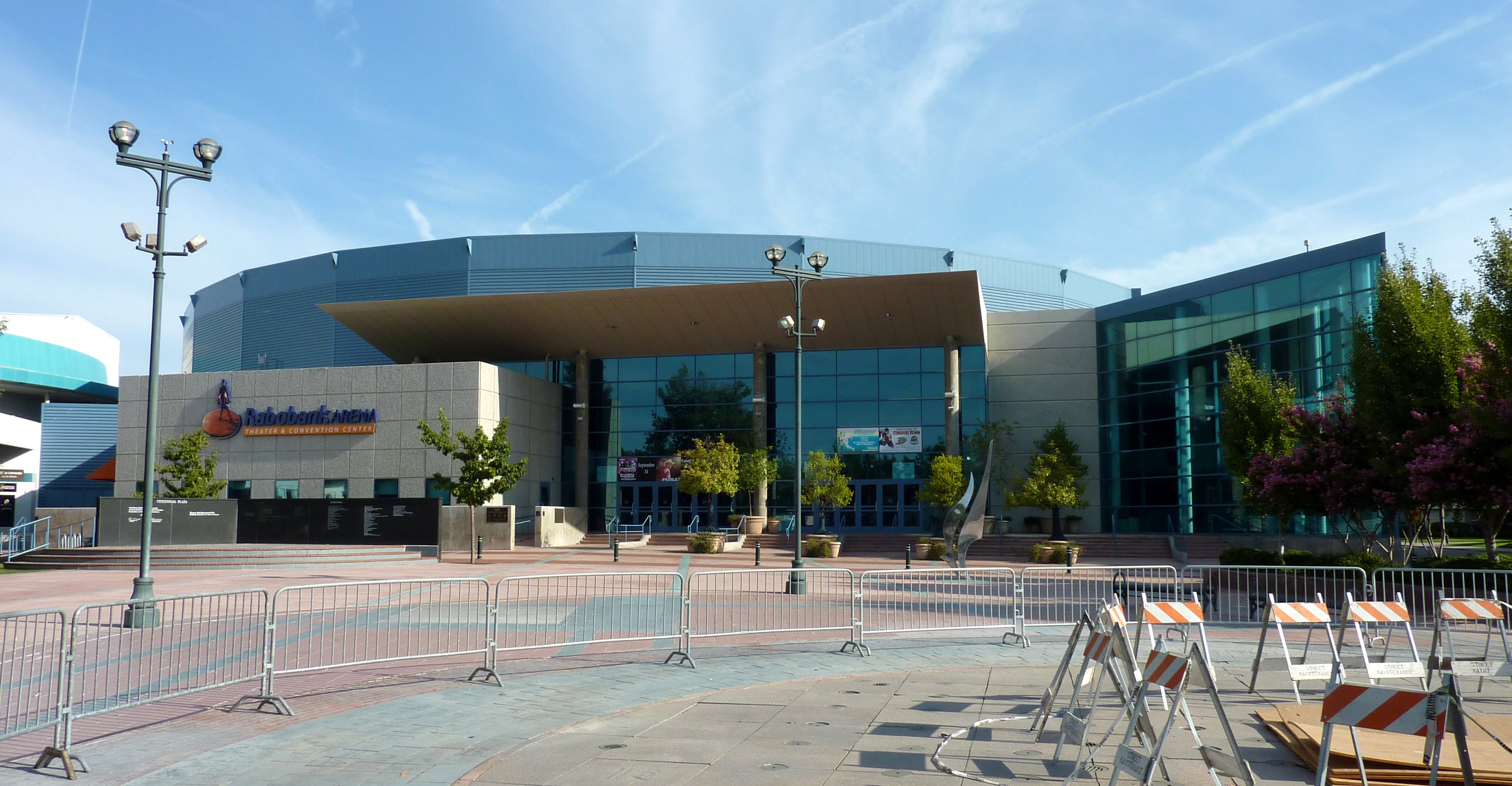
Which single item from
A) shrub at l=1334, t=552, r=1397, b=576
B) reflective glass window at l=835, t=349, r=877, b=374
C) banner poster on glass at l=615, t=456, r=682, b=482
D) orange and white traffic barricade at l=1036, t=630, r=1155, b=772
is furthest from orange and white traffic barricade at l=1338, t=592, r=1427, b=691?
banner poster on glass at l=615, t=456, r=682, b=482

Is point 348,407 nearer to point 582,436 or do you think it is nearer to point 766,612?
point 582,436

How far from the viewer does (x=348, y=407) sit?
136 ft

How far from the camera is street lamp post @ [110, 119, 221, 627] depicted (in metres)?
15.3

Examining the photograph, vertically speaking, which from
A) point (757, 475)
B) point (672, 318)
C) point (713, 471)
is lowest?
point (757, 475)

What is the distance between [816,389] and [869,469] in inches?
168

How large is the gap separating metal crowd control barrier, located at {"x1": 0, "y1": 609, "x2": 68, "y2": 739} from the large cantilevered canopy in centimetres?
2845

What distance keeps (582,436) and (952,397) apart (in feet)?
55.1

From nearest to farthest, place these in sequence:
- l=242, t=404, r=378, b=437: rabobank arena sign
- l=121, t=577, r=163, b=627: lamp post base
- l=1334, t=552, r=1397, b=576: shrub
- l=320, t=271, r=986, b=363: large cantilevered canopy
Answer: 1. l=121, t=577, r=163, b=627: lamp post base
2. l=1334, t=552, r=1397, b=576: shrub
3. l=320, t=271, r=986, b=363: large cantilevered canopy
4. l=242, t=404, r=378, b=437: rabobank arena sign

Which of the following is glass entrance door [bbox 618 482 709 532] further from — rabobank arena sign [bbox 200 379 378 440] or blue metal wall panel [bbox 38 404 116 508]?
blue metal wall panel [bbox 38 404 116 508]

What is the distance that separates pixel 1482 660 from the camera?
30.3 feet

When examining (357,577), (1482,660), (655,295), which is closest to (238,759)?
(1482,660)

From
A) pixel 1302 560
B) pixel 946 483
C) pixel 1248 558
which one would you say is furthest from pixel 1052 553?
pixel 1302 560

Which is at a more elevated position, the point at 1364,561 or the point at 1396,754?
the point at 1364,561

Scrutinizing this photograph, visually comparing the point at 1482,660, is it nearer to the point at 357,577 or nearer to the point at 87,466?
the point at 357,577
